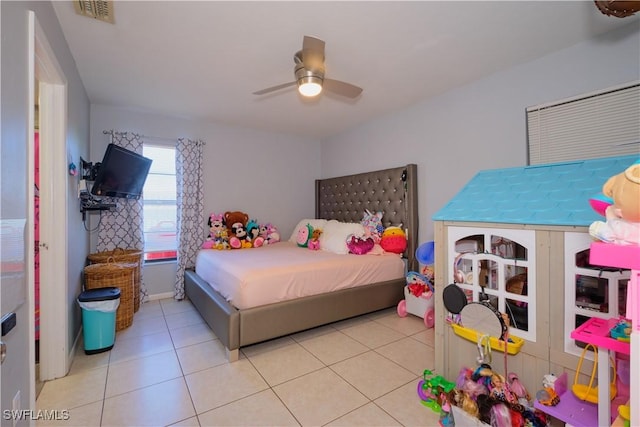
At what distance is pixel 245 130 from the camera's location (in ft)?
14.3

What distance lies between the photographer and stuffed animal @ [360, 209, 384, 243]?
3.48 meters

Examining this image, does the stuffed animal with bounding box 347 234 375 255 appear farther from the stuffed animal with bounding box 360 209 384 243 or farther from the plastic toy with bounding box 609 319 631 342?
the plastic toy with bounding box 609 319 631 342

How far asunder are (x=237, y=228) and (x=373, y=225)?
1899 mm

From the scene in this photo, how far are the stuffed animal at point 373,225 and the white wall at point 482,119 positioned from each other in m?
0.52

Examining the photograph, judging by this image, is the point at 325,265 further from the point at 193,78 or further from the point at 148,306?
the point at 148,306

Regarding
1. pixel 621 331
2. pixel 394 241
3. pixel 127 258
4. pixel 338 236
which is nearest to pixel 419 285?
pixel 394 241

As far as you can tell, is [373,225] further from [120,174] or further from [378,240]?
[120,174]

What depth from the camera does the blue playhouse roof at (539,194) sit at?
144cm

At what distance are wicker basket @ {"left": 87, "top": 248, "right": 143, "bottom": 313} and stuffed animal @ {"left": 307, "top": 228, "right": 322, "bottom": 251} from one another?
2.06 m

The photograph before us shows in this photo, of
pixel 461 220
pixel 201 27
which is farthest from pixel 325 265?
pixel 201 27

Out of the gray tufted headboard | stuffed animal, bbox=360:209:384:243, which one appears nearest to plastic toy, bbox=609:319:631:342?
the gray tufted headboard

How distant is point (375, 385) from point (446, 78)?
2728 mm

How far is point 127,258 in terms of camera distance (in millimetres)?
3240

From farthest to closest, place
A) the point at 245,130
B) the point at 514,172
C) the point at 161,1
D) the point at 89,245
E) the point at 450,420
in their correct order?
1. the point at 245,130
2. the point at 89,245
3. the point at 514,172
4. the point at 161,1
5. the point at 450,420
